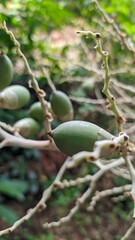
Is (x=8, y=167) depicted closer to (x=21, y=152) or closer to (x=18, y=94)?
(x=21, y=152)

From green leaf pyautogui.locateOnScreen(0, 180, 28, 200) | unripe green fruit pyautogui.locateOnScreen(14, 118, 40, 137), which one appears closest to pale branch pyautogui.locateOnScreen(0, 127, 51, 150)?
unripe green fruit pyautogui.locateOnScreen(14, 118, 40, 137)

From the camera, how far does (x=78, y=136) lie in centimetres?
58

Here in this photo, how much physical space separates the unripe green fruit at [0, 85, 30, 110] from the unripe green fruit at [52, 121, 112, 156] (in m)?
0.24

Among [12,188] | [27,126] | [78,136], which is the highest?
[78,136]

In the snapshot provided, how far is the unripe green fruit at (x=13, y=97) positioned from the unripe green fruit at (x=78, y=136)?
0.24 metres

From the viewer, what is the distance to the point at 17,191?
85.4 inches

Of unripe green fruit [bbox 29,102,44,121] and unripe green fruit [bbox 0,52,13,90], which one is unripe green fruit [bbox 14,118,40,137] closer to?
unripe green fruit [bbox 29,102,44,121]

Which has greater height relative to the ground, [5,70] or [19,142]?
[5,70]

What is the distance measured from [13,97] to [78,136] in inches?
10.8

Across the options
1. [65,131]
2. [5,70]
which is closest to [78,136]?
[65,131]

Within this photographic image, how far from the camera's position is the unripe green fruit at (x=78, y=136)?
582 mm

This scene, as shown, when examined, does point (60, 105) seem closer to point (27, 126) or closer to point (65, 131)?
point (27, 126)

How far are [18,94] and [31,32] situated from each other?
1441 millimetres

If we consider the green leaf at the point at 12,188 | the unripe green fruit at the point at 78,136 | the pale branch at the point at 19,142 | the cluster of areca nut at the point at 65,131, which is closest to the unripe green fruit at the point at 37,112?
the cluster of areca nut at the point at 65,131
